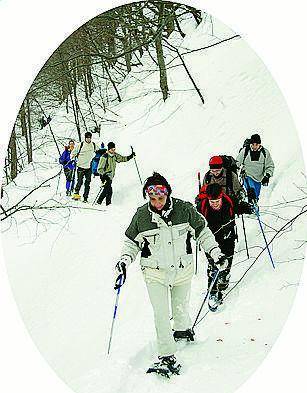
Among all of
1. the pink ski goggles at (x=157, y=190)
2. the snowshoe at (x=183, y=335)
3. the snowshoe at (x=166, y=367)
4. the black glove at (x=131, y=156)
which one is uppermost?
the black glove at (x=131, y=156)

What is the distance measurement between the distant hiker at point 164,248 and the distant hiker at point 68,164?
429mm

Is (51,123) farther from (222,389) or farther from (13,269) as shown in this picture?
(222,389)

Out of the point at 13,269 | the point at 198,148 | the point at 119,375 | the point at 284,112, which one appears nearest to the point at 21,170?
the point at 13,269

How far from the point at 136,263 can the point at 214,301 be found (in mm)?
451

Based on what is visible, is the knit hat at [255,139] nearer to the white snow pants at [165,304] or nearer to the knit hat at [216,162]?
the knit hat at [216,162]

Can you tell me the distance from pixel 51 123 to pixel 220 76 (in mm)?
914

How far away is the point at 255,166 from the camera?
2.59 metres

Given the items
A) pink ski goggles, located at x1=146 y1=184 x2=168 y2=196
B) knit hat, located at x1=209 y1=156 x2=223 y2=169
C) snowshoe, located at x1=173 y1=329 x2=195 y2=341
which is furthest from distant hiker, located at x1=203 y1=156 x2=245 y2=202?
snowshoe, located at x1=173 y1=329 x2=195 y2=341

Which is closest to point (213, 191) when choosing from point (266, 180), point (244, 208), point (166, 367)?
point (244, 208)

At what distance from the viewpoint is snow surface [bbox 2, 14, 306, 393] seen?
2146 millimetres

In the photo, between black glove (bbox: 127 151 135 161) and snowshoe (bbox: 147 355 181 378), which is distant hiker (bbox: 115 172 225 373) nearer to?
snowshoe (bbox: 147 355 181 378)

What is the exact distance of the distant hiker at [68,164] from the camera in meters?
2.27

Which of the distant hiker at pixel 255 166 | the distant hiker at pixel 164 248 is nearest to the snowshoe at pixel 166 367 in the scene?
the distant hiker at pixel 164 248

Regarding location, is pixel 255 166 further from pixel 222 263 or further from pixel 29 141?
pixel 29 141
